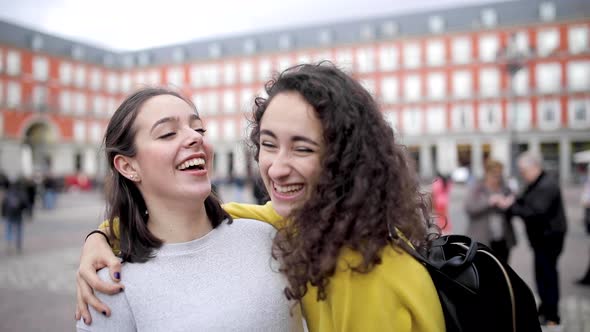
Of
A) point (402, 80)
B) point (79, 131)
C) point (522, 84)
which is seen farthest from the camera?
point (79, 131)

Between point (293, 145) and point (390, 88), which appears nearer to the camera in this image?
point (293, 145)

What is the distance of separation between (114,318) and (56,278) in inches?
257

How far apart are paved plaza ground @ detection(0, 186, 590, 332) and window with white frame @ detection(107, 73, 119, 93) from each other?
42500 mm

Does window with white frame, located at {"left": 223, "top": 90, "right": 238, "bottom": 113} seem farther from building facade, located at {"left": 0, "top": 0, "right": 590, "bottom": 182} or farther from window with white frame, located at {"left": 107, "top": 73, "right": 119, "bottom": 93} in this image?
window with white frame, located at {"left": 107, "top": 73, "right": 119, "bottom": 93}

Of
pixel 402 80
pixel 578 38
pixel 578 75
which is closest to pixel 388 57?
pixel 402 80

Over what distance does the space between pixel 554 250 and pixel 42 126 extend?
166ft

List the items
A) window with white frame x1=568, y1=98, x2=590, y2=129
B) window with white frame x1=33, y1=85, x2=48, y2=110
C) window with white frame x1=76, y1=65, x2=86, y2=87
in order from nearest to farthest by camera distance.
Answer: window with white frame x1=568, y1=98, x2=590, y2=129 < window with white frame x1=33, y1=85, x2=48, y2=110 < window with white frame x1=76, y1=65, x2=86, y2=87

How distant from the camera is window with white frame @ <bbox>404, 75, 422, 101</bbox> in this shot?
44.0 meters

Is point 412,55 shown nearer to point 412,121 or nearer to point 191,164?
point 412,121

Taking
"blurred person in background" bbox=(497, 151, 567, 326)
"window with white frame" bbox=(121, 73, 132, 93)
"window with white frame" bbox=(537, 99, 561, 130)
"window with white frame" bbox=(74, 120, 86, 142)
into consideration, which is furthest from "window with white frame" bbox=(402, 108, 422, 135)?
"blurred person in background" bbox=(497, 151, 567, 326)

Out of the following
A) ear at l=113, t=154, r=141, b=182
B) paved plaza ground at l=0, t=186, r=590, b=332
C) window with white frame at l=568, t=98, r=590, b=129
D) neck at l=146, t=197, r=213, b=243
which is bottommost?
paved plaza ground at l=0, t=186, r=590, b=332

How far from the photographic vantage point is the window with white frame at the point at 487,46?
135ft

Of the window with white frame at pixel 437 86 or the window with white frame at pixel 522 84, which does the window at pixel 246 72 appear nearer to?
the window with white frame at pixel 437 86

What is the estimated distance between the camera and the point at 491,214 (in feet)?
17.9
